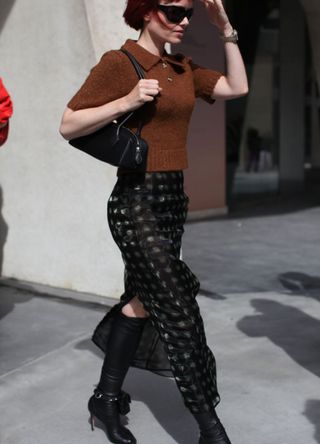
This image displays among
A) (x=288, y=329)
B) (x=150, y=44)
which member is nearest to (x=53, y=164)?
(x=288, y=329)

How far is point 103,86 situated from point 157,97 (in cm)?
23

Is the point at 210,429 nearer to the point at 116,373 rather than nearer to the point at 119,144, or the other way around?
the point at 116,373

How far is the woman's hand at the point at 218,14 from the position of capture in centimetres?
334

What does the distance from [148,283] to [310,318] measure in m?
2.63

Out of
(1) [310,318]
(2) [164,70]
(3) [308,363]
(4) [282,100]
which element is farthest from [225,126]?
(2) [164,70]


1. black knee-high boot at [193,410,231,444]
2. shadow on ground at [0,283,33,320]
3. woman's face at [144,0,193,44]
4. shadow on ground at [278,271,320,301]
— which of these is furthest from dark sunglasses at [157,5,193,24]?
shadow on ground at [278,271,320,301]

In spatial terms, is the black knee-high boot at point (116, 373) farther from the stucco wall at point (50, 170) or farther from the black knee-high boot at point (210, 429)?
the stucco wall at point (50, 170)

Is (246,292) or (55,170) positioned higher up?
(55,170)

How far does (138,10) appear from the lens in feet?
10.6

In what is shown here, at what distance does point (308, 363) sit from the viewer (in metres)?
4.63

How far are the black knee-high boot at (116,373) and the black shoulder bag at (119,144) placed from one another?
786 mm

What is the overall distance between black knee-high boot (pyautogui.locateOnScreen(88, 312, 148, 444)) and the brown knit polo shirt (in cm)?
77

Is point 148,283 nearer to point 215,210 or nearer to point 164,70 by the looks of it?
point 164,70

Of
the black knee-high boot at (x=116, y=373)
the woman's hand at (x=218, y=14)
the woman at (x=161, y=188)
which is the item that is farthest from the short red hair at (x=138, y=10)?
the black knee-high boot at (x=116, y=373)
